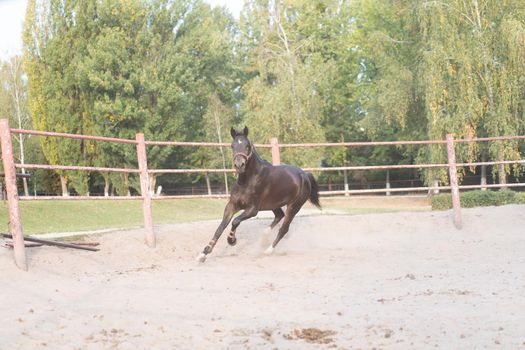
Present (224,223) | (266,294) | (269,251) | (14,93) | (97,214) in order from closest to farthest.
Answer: (266,294) < (224,223) < (269,251) < (97,214) < (14,93)

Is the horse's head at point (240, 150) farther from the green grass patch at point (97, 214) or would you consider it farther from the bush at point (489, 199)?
the green grass patch at point (97, 214)

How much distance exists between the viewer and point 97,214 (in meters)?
24.8

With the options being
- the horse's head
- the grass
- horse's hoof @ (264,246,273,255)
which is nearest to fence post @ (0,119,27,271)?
the horse's head

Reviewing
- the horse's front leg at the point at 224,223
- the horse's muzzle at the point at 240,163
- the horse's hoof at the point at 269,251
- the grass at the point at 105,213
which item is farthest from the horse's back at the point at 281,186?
the grass at the point at 105,213

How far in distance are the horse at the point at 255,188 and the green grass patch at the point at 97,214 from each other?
10203 mm

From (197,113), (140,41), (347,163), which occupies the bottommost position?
(347,163)

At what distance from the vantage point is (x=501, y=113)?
24.6 metres

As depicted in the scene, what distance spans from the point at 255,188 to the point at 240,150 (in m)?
0.80

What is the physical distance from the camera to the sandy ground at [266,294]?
15.8 ft

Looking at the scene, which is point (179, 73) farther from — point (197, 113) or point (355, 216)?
point (355, 216)

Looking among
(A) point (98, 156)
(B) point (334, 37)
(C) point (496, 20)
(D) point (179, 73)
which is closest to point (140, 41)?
(D) point (179, 73)

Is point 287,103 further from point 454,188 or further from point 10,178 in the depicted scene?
point 10,178

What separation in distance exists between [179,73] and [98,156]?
677cm

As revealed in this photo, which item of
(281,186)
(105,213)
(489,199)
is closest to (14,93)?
(105,213)
